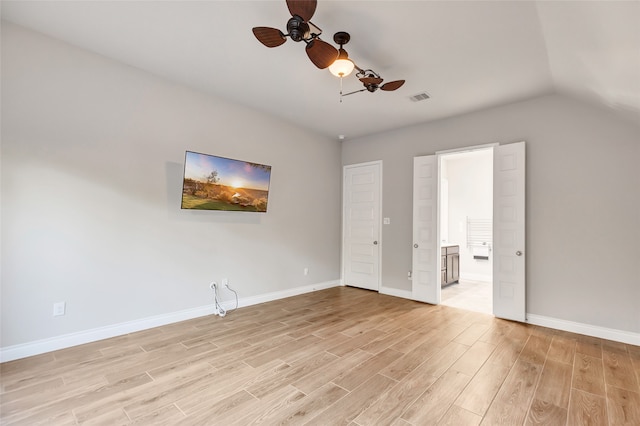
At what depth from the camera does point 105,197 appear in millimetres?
3178

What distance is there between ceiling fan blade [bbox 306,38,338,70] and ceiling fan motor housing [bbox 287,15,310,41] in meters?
0.09

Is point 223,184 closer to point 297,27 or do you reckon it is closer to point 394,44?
point 297,27

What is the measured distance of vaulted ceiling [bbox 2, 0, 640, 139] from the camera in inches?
91.2

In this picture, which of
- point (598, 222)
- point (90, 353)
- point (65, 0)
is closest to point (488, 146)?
point (598, 222)

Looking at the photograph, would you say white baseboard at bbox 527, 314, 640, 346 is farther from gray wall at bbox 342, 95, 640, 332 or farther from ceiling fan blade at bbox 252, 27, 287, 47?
ceiling fan blade at bbox 252, 27, 287, 47

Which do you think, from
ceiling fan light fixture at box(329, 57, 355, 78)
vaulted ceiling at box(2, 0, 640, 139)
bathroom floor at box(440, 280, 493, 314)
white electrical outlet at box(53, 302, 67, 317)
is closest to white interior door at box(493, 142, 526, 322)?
bathroom floor at box(440, 280, 493, 314)

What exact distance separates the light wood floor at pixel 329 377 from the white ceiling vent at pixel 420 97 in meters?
3.02

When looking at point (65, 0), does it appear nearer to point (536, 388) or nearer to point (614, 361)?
point (536, 388)

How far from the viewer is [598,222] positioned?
3.48 metres

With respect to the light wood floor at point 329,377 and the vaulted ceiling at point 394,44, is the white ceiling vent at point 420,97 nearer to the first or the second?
the vaulted ceiling at point 394,44

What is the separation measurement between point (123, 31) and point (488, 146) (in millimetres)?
4656

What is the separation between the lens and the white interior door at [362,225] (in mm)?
5582

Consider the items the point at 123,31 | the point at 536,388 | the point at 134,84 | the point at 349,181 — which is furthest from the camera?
the point at 349,181

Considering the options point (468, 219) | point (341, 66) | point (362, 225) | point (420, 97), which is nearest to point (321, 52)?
point (341, 66)
